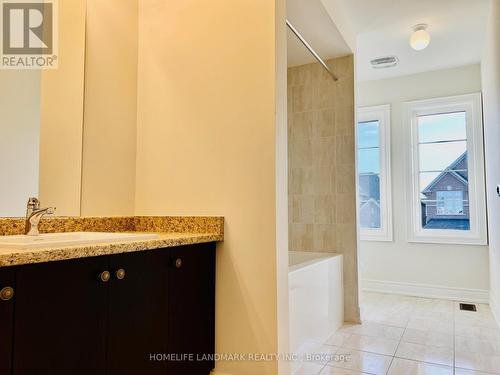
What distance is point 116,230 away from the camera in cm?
205

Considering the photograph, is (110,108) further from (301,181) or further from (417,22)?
(417,22)

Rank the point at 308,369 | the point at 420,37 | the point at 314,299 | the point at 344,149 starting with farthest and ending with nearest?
the point at 344,149, the point at 420,37, the point at 314,299, the point at 308,369

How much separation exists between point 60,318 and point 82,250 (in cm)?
23

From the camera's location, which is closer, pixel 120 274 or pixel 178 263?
pixel 120 274

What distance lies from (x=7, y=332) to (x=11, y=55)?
1305 mm

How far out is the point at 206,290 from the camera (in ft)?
6.14

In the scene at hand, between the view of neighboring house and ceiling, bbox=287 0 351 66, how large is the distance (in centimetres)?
196

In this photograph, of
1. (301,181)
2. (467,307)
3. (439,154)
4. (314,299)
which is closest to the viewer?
(314,299)

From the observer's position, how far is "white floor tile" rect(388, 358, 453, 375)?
6.94 ft

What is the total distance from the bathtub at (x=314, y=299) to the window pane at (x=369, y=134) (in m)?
1.95

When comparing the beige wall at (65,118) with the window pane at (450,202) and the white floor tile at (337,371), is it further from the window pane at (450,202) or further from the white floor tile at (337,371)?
the window pane at (450,202)

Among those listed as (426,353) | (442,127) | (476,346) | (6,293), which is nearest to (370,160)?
(442,127)

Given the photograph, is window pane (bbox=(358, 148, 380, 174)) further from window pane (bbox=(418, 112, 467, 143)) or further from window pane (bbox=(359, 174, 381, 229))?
window pane (bbox=(418, 112, 467, 143))

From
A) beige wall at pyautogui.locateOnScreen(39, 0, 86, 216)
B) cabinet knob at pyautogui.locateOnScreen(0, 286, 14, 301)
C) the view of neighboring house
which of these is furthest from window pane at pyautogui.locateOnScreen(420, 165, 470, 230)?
cabinet knob at pyautogui.locateOnScreen(0, 286, 14, 301)
